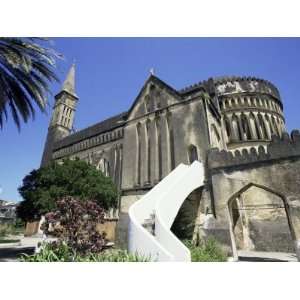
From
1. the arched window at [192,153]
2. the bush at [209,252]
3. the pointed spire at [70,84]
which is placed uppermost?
the pointed spire at [70,84]

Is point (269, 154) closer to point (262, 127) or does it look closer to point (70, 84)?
point (262, 127)

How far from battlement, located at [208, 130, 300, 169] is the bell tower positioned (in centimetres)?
2713

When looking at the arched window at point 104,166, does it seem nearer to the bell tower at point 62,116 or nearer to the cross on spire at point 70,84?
the bell tower at point 62,116

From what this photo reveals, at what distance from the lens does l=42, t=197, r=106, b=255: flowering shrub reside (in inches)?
300

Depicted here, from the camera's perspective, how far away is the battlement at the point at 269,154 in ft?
34.1

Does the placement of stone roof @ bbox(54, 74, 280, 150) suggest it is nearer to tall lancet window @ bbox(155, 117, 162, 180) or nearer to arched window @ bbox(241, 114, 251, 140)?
tall lancet window @ bbox(155, 117, 162, 180)

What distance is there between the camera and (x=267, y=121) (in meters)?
22.1

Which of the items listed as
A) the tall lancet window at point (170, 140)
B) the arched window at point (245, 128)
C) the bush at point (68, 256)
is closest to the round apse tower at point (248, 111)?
the arched window at point (245, 128)

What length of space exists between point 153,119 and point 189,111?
3.67m

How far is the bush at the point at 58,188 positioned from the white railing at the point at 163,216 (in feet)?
14.7

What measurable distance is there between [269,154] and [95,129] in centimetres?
2125
